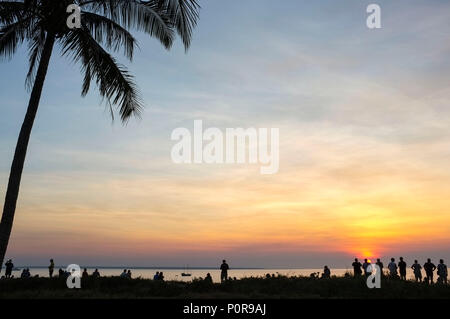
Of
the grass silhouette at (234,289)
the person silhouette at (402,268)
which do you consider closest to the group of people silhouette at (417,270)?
the person silhouette at (402,268)

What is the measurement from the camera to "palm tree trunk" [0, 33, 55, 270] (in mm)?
14820

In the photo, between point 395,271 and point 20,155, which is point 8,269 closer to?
point 20,155

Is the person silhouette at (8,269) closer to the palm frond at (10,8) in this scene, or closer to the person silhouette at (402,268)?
the palm frond at (10,8)

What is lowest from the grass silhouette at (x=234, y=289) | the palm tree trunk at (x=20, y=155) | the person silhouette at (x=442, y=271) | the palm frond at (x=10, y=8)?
the grass silhouette at (x=234, y=289)

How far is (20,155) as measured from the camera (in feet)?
50.3

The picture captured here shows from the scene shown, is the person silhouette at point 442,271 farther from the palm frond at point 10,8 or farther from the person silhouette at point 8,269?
the person silhouette at point 8,269

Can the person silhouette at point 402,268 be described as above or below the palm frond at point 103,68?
below

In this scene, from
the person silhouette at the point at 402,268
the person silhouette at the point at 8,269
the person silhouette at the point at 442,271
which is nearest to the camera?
the person silhouette at the point at 442,271

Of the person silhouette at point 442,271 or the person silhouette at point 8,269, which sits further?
the person silhouette at point 8,269

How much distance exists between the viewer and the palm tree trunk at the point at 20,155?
14820mm

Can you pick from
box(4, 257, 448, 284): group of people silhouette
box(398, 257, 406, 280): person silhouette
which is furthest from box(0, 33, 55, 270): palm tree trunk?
box(398, 257, 406, 280): person silhouette

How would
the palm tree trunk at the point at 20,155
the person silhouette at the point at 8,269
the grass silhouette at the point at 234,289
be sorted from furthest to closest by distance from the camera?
the person silhouette at the point at 8,269, the grass silhouette at the point at 234,289, the palm tree trunk at the point at 20,155
